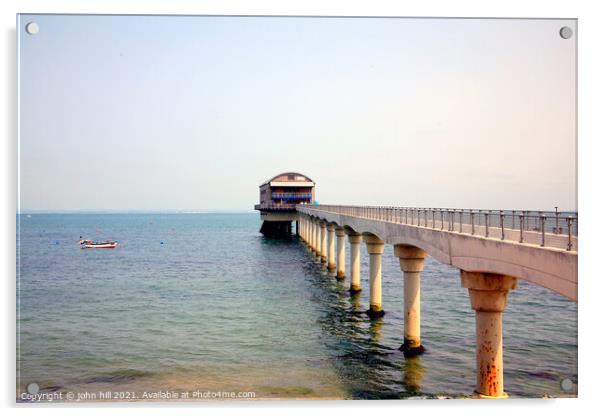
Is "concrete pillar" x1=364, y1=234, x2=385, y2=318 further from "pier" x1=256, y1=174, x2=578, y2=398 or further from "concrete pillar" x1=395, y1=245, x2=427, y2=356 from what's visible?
"concrete pillar" x1=395, y1=245, x2=427, y2=356

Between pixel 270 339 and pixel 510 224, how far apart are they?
15.4 meters

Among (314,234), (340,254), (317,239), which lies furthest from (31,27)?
(314,234)

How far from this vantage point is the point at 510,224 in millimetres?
17609

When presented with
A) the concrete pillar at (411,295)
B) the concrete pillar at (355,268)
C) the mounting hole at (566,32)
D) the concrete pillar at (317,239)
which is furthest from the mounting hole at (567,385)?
the concrete pillar at (317,239)

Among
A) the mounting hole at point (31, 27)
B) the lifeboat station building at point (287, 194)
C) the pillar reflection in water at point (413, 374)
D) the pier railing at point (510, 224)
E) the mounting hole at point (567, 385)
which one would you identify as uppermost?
the mounting hole at point (31, 27)

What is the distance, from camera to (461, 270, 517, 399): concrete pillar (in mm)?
19406

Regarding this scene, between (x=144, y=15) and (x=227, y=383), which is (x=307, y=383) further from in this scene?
(x=144, y=15)

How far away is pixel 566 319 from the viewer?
→ 38156mm

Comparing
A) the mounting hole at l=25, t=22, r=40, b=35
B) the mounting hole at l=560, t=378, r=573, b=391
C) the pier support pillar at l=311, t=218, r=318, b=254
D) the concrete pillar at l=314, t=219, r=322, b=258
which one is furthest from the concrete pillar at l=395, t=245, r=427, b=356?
the pier support pillar at l=311, t=218, r=318, b=254

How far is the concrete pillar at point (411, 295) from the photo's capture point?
28.1m

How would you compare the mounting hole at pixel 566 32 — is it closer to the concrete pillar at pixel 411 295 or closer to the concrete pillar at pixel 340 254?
the concrete pillar at pixel 411 295

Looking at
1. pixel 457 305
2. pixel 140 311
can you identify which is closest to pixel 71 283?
pixel 140 311

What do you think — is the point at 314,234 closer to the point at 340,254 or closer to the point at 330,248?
the point at 330,248

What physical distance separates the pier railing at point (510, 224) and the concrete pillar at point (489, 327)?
1713 millimetres
